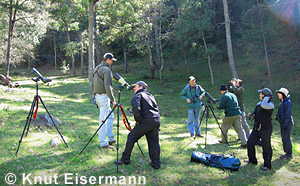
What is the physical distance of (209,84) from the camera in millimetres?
25625

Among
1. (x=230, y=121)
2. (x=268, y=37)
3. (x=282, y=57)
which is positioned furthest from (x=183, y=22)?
(x=230, y=121)

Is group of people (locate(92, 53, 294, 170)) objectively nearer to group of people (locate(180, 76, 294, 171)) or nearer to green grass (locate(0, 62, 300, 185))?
group of people (locate(180, 76, 294, 171))

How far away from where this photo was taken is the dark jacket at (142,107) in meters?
5.00

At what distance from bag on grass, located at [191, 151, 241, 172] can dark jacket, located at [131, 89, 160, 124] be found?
1.90 metres

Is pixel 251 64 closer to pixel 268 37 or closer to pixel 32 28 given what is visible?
pixel 268 37

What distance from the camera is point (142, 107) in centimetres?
516

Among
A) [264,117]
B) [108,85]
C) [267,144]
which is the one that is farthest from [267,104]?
[108,85]

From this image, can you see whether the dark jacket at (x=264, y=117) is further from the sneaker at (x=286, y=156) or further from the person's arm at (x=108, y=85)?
the person's arm at (x=108, y=85)

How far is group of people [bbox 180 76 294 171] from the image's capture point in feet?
19.7

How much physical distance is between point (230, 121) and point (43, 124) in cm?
607

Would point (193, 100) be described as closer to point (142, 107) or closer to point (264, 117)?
point (264, 117)

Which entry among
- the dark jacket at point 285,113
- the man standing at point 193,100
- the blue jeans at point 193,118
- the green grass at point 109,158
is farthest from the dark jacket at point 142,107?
the dark jacket at point 285,113

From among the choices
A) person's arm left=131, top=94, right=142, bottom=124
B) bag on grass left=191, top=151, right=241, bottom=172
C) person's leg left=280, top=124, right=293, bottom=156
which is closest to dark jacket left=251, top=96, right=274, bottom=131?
bag on grass left=191, top=151, right=241, bottom=172

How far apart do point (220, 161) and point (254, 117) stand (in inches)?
60.3
